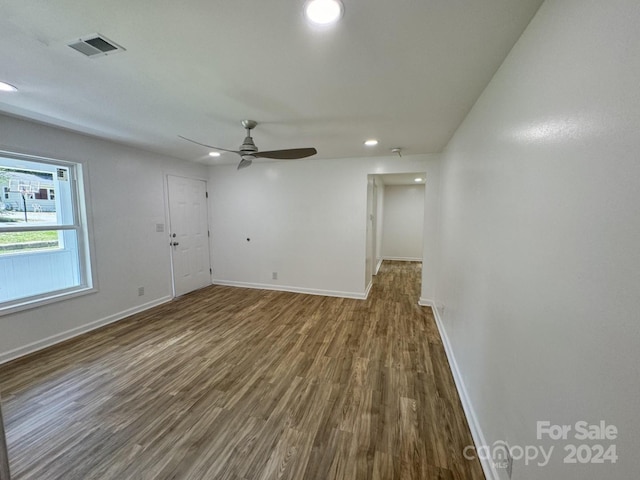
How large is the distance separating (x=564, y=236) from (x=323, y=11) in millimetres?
1344

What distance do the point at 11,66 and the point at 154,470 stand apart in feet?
8.67

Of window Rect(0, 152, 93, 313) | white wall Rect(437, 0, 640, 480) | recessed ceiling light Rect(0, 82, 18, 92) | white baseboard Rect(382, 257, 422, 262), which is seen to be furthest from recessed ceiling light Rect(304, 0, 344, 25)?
white baseboard Rect(382, 257, 422, 262)

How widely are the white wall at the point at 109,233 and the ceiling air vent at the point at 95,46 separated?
201cm

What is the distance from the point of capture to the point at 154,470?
1464 mm

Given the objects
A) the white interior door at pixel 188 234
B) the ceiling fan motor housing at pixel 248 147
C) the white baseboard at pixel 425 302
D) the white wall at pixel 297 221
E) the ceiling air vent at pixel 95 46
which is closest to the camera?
the ceiling air vent at pixel 95 46

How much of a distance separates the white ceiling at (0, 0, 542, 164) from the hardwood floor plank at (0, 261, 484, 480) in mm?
2364

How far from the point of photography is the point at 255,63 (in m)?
1.56

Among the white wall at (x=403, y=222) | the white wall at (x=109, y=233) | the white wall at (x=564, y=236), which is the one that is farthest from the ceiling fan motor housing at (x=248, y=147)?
the white wall at (x=403, y=222)

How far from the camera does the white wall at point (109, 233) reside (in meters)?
2.66

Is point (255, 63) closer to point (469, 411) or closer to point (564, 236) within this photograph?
point (564, 236)

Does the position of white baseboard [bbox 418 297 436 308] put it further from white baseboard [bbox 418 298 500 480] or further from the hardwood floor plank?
white baseboard [bbox 418 298 500 480]

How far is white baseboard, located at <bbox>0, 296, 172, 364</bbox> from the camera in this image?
257 cm

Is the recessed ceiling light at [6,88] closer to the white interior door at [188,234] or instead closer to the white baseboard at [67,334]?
the white interior door at [188,234]

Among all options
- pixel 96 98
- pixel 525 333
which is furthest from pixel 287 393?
pixel 96 98
